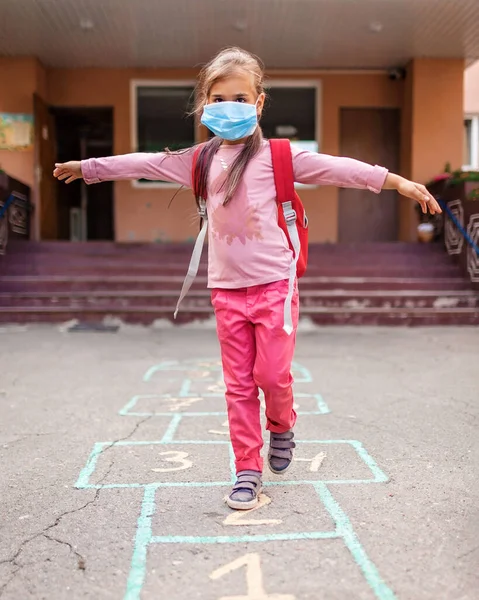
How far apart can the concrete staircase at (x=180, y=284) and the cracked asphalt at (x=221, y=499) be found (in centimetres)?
282

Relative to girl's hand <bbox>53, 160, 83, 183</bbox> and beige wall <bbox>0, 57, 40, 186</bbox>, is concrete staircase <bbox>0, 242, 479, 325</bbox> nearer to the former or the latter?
beige wall <bbox>0, 57, 40, 186</bbox>

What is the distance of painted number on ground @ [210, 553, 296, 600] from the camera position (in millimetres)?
1531

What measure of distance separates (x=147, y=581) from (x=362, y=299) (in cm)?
621

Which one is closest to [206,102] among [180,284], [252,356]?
[252,356]

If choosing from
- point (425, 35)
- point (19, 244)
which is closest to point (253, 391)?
point (19, 244)

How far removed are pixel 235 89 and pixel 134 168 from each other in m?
0.48

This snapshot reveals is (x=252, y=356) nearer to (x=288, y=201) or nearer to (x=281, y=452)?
(x=281, y=452)

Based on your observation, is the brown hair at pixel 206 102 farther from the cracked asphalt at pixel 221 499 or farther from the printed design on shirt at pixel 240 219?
the cracked asphalt at pixel 221 499

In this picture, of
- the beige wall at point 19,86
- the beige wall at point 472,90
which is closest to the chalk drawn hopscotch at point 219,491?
the beige wall at point 19,86

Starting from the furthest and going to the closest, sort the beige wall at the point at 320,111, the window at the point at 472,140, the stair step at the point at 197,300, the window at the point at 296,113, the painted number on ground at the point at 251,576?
the window at the point at 472,140 < the window at the point at 296,113 < the beige wall at the point at 320,111 < the stair step at the point at 197,300 < the painted number on ground at the point at 251,576

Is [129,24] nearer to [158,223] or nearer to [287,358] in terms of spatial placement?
[158,223]

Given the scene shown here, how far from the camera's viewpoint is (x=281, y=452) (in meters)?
2.34

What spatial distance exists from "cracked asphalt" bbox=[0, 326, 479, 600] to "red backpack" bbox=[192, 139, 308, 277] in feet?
2.95

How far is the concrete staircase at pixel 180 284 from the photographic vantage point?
7262mm
